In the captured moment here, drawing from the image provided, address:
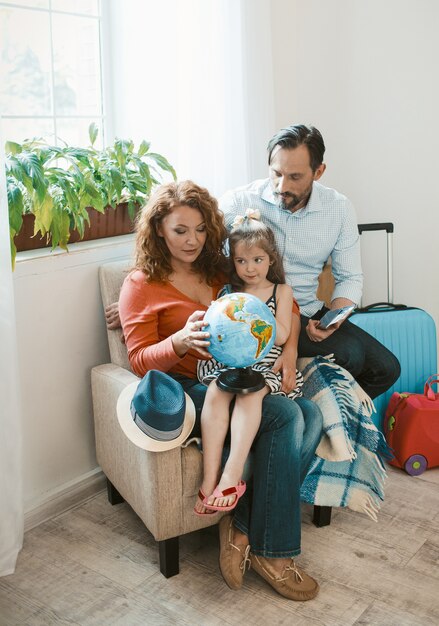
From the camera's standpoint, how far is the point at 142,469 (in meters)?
2.04

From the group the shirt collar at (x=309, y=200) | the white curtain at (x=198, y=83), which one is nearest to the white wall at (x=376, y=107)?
the white curtain at (x=198, y=83)

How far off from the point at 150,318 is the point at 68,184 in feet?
1.64

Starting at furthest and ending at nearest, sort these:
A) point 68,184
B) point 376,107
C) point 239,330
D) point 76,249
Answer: point 376,107, point 76,249, point 68,184, point 239,330

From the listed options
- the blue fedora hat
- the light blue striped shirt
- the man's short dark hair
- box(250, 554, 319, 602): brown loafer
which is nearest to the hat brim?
the blue fedora hat

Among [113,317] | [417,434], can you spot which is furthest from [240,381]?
[417,434]

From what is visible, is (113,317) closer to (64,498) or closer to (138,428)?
(138,428)

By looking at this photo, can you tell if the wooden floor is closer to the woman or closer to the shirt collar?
the woman

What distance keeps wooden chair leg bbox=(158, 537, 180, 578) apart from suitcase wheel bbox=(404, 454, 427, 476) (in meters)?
0.98

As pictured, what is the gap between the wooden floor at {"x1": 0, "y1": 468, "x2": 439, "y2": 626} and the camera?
1.92 m

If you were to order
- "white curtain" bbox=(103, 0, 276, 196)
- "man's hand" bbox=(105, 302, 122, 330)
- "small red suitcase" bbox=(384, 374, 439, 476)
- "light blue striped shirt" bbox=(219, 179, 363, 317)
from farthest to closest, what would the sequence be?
"white curtain" bbox=(103, 0, 276, 196), "small red suitcase" bbox=(384, 374, 439, 476), "light blue striped shirt" bbox=(219, 179, 363, 317), "man's hand" bbox=(105, 302, 122, 330)

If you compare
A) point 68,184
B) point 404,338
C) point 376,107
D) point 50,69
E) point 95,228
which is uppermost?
point 50,69

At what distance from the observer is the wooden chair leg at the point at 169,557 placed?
2.06m

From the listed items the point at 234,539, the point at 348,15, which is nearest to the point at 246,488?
the point at 234,539

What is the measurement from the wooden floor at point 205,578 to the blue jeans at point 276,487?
154 mm
